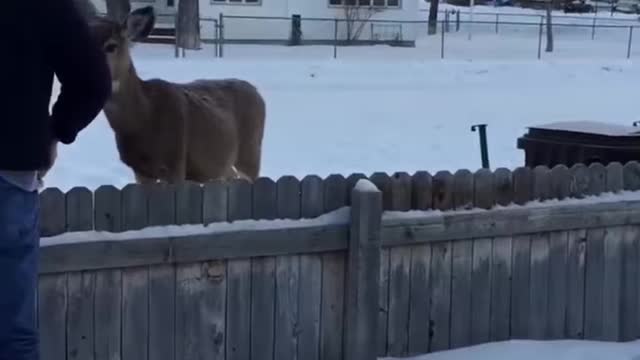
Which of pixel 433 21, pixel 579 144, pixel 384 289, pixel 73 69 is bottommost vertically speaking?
pixel 433 21

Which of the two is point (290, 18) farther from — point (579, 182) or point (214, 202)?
point (214, 202)

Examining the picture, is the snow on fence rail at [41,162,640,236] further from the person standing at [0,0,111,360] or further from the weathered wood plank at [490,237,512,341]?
the person standing at [0,0,111,360]

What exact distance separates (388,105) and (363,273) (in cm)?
1433

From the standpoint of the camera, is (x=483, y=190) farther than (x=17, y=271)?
Yes

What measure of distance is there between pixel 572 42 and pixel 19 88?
158ft

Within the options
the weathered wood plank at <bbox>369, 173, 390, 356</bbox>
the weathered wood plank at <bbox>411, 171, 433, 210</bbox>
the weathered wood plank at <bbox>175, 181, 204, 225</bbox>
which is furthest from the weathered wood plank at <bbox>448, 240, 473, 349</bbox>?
the weathered wood plank at <bbox>175, 181, 204, 225</bbox>

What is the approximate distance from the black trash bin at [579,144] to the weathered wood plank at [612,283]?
133 cm

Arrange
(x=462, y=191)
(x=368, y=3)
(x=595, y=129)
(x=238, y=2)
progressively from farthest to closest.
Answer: (x=368, y=3), (x=238, y=2), (x=595, y=129), (x=462, y=191)

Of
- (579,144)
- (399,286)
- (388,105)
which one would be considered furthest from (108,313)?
(388,105)

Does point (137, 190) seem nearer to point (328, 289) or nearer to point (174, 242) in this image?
point (174, 242)

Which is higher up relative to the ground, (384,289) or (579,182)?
(579,182)

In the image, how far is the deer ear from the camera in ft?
27.1

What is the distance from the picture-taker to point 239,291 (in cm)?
643

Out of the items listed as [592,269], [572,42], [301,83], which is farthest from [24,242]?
[572,42]
